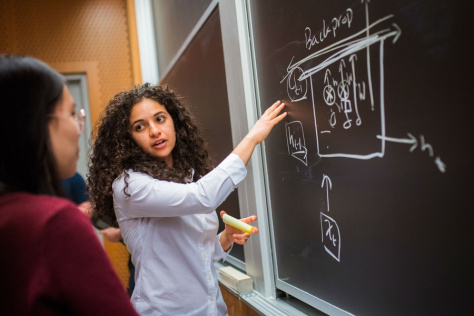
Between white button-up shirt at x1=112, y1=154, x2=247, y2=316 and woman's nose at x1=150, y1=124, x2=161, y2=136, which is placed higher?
woman's nose at x1=150, y1=124, x2=161, y2=136

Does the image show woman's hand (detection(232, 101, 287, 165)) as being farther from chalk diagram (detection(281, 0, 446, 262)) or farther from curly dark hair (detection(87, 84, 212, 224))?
curly dark hair (detection(87, 84, 212, 224))

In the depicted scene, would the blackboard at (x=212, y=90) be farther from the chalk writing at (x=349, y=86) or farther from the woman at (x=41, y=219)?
the woman at (x=41, y=219)

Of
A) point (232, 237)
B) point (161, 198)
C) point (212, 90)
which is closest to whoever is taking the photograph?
point (161, 198)

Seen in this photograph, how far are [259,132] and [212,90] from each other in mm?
749

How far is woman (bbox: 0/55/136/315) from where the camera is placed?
0.52 meters

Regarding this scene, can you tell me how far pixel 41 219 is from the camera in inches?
21.0

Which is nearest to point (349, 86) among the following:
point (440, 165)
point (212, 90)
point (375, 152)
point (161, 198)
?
point (375, 152)

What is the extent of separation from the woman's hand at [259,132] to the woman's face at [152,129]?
0.83ft

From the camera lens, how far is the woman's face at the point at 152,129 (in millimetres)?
1319

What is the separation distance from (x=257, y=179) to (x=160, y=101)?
448mm

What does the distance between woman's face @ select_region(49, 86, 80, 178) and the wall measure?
10.7ft

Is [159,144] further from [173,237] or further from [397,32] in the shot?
→ [397,32]

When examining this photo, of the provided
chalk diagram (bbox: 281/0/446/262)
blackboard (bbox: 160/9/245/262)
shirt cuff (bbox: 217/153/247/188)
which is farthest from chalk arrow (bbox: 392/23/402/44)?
blackboard (bbox: 160/9/245/262)

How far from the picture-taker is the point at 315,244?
118 centimetres
